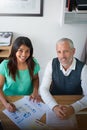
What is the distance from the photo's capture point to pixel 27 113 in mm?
1473

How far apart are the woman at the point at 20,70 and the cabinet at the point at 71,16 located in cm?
81

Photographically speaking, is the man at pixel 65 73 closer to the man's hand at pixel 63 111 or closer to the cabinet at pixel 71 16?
the man's hand at pixel 63 111

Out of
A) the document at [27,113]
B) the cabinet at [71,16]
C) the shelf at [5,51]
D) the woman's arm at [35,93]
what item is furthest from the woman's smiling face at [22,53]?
the cabinet at [71,16]

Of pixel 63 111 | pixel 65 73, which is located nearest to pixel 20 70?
pixel 65 73

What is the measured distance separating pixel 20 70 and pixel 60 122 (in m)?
0.59

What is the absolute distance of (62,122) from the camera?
142cm

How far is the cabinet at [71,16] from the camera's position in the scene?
243 cm

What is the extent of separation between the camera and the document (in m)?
1.39

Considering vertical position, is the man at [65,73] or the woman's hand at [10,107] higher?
the man at [65,73]

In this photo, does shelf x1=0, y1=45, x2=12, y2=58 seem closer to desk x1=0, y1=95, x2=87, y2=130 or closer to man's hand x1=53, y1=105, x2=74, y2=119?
desk x1=0, y1=95, x2=87, y2=130

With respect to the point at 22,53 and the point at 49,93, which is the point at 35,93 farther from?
the point at 22,53

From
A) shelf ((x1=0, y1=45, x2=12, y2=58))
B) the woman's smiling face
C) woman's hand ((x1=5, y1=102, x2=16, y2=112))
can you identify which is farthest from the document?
shelf ((x1=0, y1=45, x2=12, y2=58))

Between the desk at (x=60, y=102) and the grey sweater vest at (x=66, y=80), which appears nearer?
the desk at (x=60, y=102)

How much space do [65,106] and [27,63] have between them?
0.53 meters
